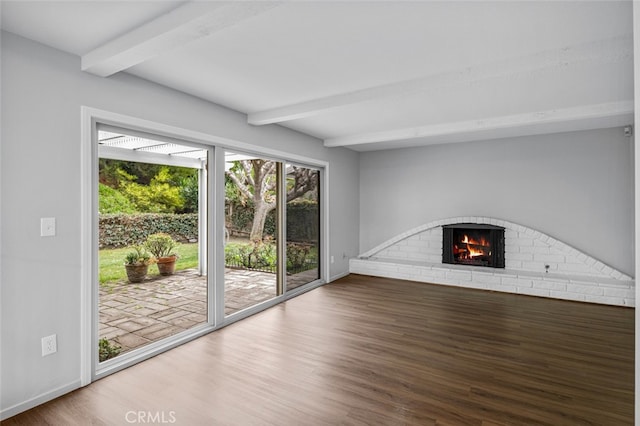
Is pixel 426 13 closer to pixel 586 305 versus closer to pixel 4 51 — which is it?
pixel 4 51

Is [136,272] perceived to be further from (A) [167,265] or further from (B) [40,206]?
(B) [40,206]

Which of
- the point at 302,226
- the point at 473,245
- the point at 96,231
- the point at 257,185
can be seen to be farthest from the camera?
the point at 473,245

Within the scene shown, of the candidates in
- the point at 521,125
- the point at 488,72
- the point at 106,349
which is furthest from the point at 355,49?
the point at 106,349

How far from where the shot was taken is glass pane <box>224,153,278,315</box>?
396 cm

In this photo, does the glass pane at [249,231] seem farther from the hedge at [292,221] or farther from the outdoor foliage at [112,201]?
the outdoor foliage at [112,201]

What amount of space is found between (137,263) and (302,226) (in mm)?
2656

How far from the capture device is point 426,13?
1977 millimetres

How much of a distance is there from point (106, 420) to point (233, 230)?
221 centimetres

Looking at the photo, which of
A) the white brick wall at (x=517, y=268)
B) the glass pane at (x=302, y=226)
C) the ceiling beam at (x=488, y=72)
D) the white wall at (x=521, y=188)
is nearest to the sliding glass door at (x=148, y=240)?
the ceiling beam at (x=488, y=72)

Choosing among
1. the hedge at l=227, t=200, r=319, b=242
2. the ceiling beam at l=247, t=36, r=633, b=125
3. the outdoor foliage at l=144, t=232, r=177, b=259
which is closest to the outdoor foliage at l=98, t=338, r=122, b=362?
the outdoor foliage at l=144, t=232, r=177, b=259

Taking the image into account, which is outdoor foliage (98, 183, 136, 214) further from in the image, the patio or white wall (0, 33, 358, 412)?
the patio

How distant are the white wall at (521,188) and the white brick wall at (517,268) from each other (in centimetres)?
14

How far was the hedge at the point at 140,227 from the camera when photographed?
110 inches

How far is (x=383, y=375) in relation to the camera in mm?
2619
